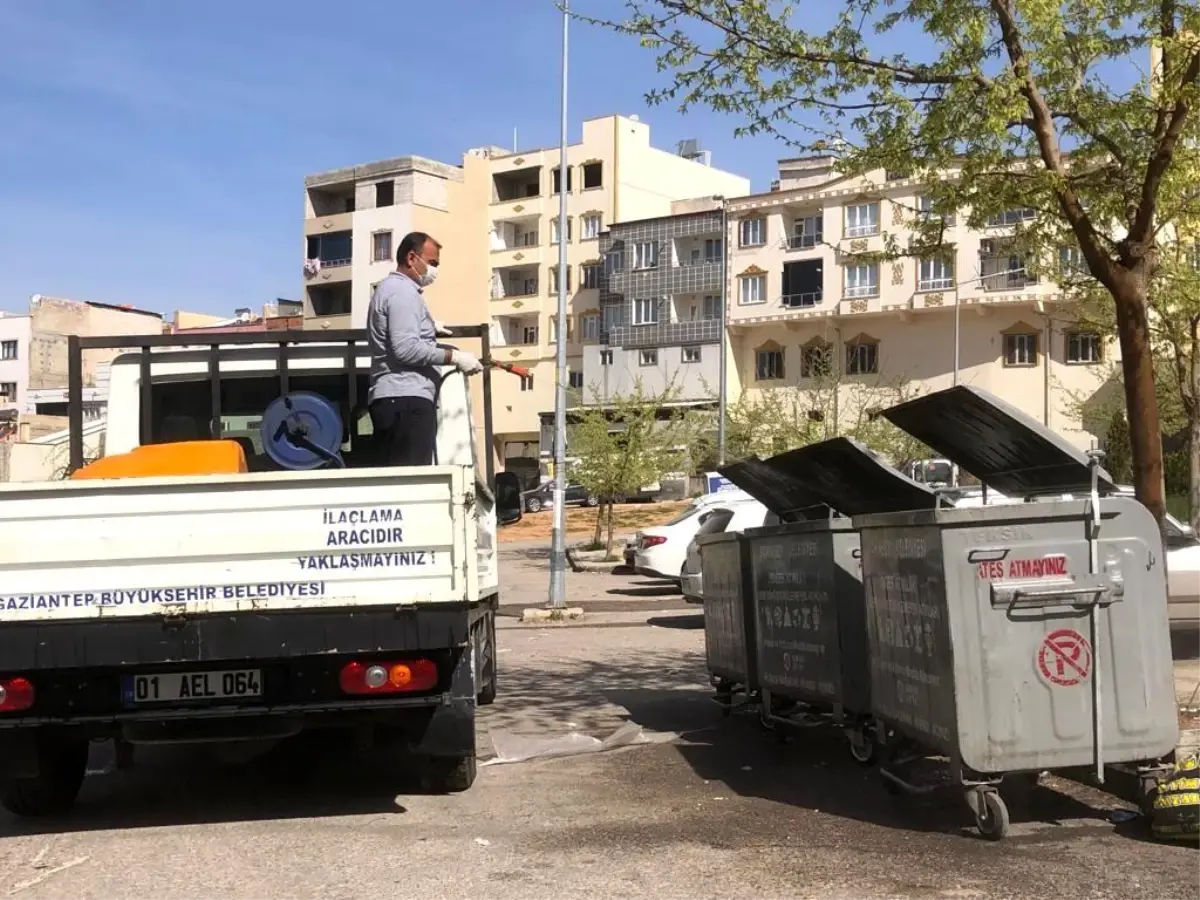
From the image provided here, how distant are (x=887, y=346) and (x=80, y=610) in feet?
208

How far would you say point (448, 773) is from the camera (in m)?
7.36

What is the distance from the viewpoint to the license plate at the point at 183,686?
6.41 m

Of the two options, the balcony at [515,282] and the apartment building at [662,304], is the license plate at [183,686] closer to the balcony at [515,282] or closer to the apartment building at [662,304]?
the apartment building at [662,304]

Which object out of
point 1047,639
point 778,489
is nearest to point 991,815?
point 1047,639

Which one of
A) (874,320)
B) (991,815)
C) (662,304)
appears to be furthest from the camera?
(662,304)

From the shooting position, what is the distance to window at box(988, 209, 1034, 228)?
10031mm

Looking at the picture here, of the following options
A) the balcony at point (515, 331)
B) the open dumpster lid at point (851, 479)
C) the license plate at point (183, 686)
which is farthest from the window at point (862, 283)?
the license plate at point (183, 686)

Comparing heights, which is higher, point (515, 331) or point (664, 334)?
point (515, 331)

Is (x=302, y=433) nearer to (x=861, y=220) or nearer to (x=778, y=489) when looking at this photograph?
(x=778, y=489)

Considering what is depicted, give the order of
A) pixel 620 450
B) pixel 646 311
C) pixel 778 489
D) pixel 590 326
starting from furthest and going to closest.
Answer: pixel 590 326 → pixel 646 311 → pixel 620 450 → pixel 778 489

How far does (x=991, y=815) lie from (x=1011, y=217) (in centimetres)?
567

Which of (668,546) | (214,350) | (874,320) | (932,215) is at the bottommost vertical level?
(668,546)

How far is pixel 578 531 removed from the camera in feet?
157

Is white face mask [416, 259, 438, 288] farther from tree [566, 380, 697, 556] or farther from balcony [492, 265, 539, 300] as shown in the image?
balcony [492, 265, 539, 300]
